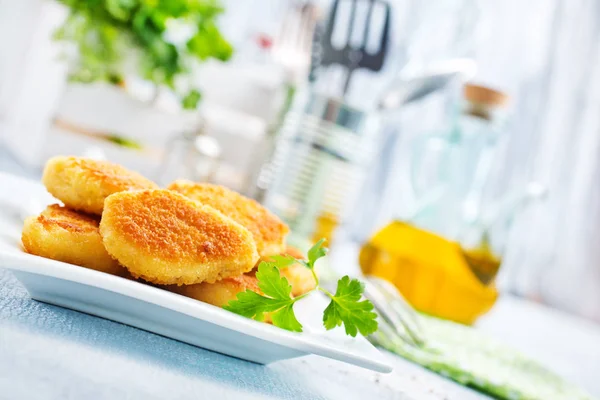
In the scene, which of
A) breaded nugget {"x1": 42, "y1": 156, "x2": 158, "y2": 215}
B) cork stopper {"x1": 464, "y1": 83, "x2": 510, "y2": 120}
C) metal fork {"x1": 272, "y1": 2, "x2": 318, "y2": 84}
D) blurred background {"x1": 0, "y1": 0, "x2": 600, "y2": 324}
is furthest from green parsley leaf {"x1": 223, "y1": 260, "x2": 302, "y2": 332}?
metal fork {"x1": 272, "y1": 2, "x2": 318, "y2": 84}

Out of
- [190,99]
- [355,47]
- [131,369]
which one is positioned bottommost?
[131,369]

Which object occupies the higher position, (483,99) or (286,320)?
(483,99)

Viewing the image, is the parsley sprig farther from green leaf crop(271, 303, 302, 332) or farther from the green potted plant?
the green potted plant

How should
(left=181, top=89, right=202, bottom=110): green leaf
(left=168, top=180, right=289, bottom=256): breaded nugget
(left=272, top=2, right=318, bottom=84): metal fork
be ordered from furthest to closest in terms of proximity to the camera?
(left=272, top=2, right=318, bottom=84): metal fork < (left=181, top=89, right=202, bottom=110): green leaf < (left=168, top=180, right=289, bottom=256): breaded nugget

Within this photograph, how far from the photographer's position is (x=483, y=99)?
1.08m

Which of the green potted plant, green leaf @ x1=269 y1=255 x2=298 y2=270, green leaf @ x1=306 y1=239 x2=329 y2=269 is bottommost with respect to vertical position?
green leaf @ x1=269 y1=255 x2=298 y2=270

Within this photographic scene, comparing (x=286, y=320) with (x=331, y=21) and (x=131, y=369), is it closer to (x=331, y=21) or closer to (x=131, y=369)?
(x=131, y=369)

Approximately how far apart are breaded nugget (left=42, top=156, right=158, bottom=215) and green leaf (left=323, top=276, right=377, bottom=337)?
17 centimetres

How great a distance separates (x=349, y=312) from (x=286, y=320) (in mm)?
48

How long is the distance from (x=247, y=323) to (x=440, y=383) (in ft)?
1.00

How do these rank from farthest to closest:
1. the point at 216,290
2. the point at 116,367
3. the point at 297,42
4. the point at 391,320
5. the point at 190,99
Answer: the point at 297,42
the point at 190,99
the point at 391,320
the point at 216,290
the point at 116,367

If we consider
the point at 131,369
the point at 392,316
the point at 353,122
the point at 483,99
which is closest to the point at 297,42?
the point at 353,122

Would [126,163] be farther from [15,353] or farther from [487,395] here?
[15,353]

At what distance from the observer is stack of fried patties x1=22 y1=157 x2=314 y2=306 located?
1.37 ft
